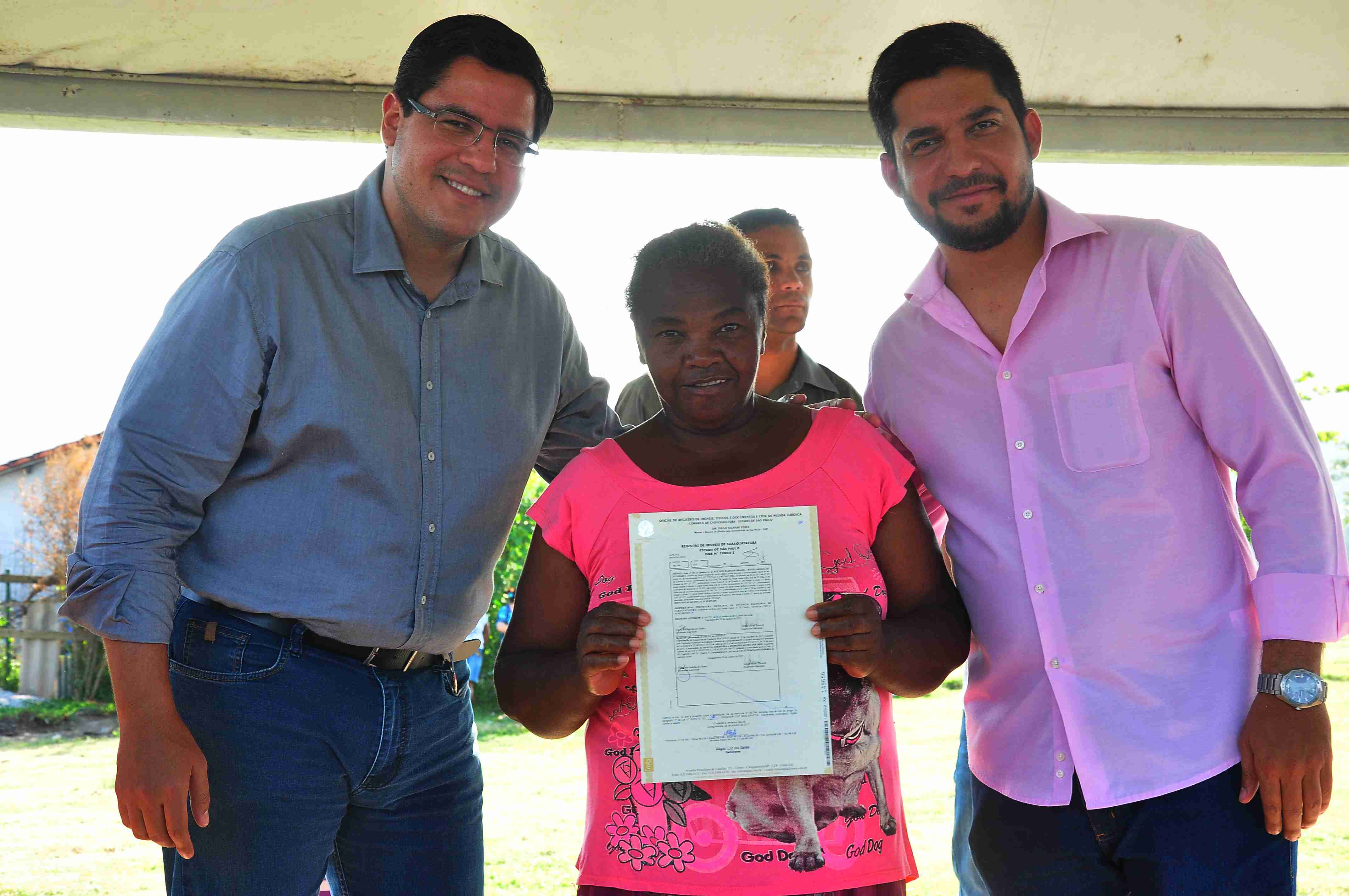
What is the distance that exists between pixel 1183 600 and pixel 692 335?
1.27 metres

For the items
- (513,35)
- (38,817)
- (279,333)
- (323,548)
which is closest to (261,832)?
(323,548)

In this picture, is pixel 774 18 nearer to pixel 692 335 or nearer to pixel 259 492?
pixel 692 335

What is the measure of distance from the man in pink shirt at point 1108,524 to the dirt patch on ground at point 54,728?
41.3 ft

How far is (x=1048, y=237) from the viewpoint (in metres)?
2.75

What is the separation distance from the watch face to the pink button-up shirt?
0.08 meters

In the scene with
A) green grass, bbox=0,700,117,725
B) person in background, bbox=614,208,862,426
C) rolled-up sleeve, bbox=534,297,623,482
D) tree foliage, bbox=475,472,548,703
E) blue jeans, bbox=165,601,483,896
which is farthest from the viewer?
green grass, bbox=0,700,117,725

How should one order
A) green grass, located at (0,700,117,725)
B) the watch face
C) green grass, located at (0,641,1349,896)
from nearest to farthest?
the watch face → green grass, located at (0,641,1349,896) → green grass, located at (0,700,117,725)

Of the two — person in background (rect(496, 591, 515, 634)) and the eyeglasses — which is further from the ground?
the eyeglasses

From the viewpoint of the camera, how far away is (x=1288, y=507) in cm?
239

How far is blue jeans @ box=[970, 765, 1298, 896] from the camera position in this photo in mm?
2385

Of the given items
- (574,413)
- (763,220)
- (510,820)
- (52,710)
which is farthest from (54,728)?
(574,413)

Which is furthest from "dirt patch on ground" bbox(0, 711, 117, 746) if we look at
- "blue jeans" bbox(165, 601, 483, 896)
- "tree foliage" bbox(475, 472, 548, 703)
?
"blue jeans" bbox(165, 601, 483, 896)

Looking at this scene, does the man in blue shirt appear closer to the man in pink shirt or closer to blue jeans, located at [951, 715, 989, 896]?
the man in pink shirt

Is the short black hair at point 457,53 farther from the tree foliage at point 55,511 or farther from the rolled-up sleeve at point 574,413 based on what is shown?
the tree foliage at point 55,511
